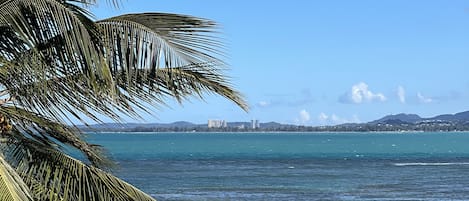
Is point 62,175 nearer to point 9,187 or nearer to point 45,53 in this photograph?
point 45,53

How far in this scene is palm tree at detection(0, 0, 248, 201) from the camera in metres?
5.46

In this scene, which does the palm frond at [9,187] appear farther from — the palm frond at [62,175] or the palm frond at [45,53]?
the palm frond at [62,175]

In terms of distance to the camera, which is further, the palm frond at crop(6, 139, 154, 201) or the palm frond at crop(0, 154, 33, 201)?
the palm frond at crop(6, 139, 154, 201)

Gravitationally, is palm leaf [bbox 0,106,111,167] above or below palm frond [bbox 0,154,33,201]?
above

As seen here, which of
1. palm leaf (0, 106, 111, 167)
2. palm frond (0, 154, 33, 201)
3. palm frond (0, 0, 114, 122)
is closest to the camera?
palm frond (0, 154, 33, 201)

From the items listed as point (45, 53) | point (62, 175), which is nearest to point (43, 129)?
point (62, 175)

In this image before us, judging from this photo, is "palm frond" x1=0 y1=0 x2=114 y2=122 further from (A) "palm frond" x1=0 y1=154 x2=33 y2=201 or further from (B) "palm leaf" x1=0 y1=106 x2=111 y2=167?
(A) "palm frond" x1=0 y1=154 x2=33 y2=201

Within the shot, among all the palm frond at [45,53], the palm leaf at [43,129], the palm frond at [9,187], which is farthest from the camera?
the palm leaf at [43,129]

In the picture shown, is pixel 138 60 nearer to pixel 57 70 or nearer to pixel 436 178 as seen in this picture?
pixel 57 70

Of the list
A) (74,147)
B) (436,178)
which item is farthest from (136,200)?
(436,178)

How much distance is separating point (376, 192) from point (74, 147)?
1422 inches

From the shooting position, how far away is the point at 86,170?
6.37m

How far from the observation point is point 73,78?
252 inches

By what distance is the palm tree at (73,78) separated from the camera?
5.46 m
